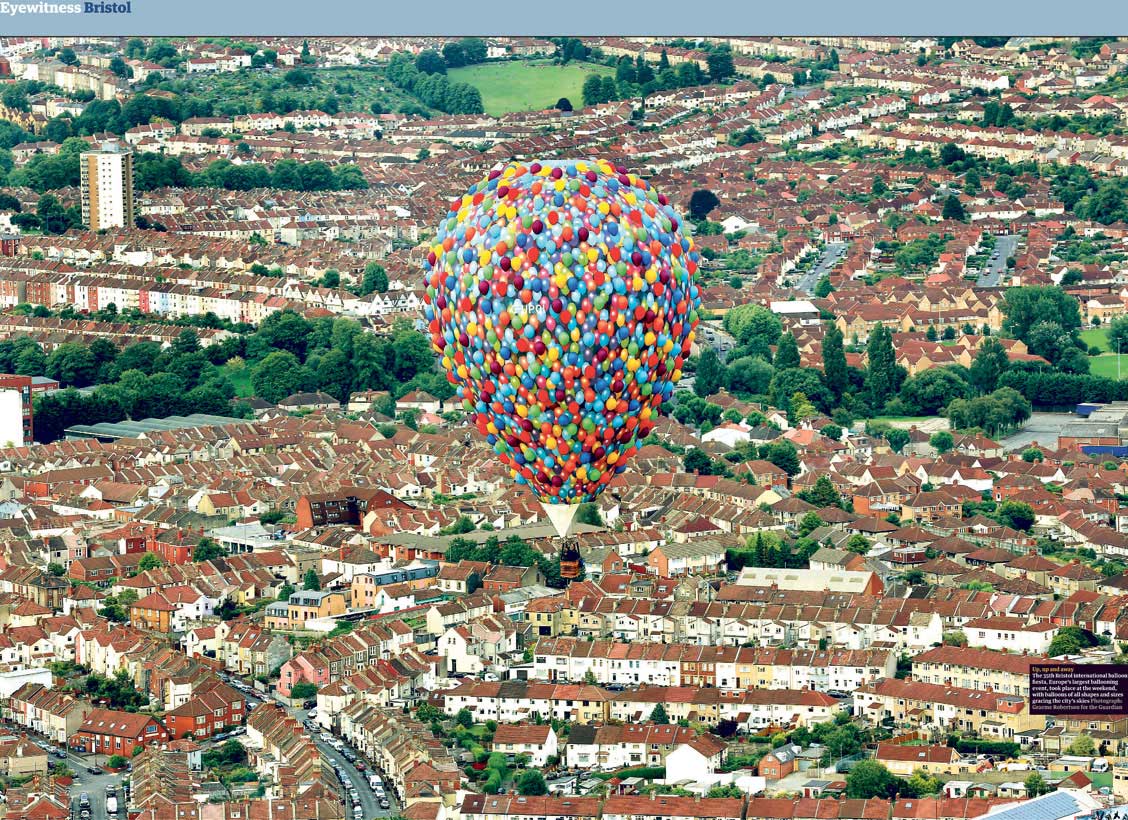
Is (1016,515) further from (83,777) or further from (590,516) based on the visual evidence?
(83,777)

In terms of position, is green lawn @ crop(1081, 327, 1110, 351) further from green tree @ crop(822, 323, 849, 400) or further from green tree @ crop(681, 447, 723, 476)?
green tree @ crop(681, 447, 723, 476)

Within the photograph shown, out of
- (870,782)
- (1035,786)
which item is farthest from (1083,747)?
(870,782)

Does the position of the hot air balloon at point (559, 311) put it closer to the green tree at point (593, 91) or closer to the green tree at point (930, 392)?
the green tree at point (930, 392)

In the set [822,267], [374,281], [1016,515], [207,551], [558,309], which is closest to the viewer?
[558,309]

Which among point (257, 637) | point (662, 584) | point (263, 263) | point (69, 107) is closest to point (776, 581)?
point (662, 584)

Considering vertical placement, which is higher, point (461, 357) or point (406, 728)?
point (461, 357)

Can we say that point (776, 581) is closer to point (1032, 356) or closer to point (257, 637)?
point (257, 637)

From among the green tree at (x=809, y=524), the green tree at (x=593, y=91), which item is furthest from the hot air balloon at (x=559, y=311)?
the green tree at (x=593, y=91)
